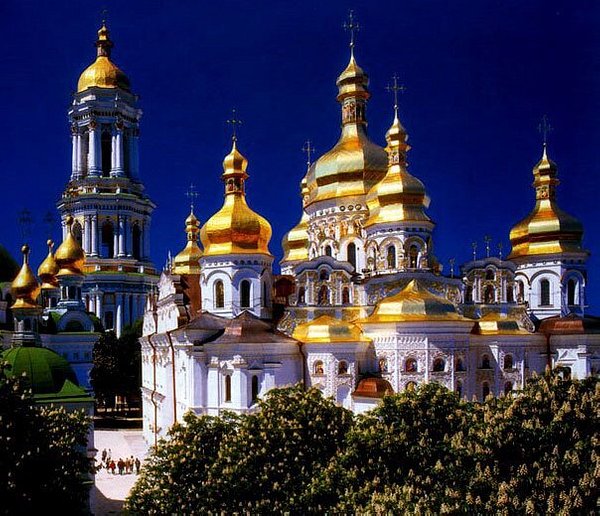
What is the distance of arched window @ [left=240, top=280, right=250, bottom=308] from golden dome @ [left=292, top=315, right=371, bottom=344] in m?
3.13

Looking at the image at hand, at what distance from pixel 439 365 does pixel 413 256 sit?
539cm

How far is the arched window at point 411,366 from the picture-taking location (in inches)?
1078

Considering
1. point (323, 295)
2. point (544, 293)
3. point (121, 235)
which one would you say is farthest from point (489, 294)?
point (121, 235)

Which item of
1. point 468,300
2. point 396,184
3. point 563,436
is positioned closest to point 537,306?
point 468,300

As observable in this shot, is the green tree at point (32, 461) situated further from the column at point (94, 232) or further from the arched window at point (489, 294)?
the column at point (94, 232)

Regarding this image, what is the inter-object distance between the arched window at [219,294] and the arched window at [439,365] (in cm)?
1016

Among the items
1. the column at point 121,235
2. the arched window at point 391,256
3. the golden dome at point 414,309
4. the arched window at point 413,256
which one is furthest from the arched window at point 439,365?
the column at point 121,235

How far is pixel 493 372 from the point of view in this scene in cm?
3000

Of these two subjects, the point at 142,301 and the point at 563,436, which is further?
the point at 142,301

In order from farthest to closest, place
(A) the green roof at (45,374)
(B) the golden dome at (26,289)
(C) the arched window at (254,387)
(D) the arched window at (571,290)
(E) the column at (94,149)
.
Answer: (E) the column at (94,149) → (D) the arched window at (571,290) → (B) the golden dome at (26,289) → (C) the arched window at (254,387) → (A) the green roof at (45,374)

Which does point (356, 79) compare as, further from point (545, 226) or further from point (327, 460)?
point (327, 460)

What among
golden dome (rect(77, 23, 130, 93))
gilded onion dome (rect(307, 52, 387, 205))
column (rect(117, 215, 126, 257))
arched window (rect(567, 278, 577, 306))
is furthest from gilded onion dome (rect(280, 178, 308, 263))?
golden dome (rect(77, 23, 130, 93))

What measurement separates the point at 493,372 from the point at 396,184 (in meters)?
9.75

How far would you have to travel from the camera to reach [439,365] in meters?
27.5
